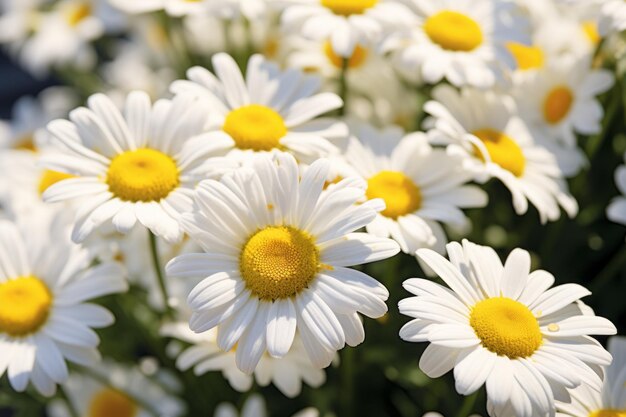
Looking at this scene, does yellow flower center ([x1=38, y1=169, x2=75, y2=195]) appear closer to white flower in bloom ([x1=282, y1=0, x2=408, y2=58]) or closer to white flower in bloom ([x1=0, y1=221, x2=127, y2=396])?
white flower in bloom ([x1=0, y1=221, x2=127, y2=396])

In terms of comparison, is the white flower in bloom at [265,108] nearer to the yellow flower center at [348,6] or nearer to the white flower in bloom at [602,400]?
the yellow flower center at [348,6]

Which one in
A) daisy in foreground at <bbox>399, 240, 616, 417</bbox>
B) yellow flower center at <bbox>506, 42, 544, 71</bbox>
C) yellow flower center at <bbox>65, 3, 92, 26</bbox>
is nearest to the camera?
daisy in foreground at <bbox>399, 240, 616, 417</bbox>

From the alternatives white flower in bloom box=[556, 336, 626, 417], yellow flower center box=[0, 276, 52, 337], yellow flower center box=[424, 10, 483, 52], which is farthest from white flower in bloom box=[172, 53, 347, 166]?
white flower in bloom box=[556, 336, 626, 417]

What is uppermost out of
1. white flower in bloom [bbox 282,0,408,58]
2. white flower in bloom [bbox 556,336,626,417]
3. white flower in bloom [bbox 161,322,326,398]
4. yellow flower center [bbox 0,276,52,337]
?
white flower in bloom [bbox 282,0,408,58]

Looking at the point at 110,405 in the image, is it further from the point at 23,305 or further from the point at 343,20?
the point at 343,20

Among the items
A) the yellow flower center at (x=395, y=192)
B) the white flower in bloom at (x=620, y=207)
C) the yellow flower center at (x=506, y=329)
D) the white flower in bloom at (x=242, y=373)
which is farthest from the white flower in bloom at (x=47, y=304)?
the white flower in bloom at (x=620, y=207)
